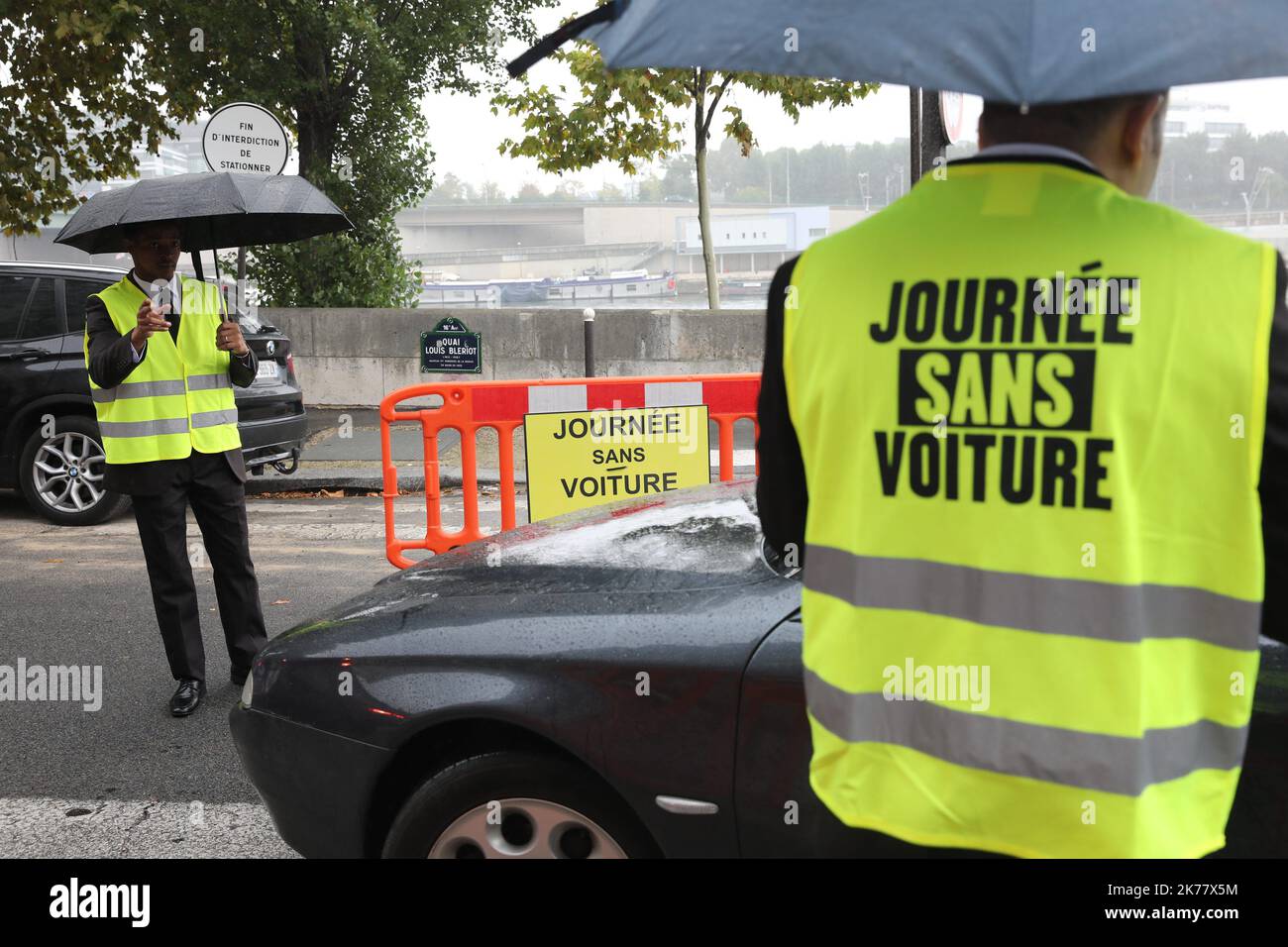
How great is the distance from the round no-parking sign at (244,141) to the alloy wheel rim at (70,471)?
2687mm

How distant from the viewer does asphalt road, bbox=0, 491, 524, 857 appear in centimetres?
397

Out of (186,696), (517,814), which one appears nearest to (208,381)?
(186,696)

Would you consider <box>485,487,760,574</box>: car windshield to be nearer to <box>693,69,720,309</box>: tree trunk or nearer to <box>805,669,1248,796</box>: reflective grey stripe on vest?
<box>805,669,1248,796</box>: reflective grey stripe on vest

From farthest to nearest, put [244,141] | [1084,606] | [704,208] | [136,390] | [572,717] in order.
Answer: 1. [704,208]
2. [244,141]
3. [136,390]
4. [572,717]
5. [1084,606]

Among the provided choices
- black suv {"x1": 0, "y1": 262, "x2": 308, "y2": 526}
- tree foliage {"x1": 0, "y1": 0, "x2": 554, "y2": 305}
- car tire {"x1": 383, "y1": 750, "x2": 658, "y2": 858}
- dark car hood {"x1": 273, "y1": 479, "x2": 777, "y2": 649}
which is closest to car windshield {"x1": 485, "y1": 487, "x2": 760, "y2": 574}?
dark car hood {"x1": 273, "y1": 479, "x2": 777, "y2": 649}

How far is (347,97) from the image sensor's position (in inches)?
557

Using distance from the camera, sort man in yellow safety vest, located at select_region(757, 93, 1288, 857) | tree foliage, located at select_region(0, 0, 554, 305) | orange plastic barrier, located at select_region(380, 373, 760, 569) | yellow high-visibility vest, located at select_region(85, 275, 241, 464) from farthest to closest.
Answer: tree foliage, located at select_region(0, 0, 554, 305) → orange plastic barrier, located at select_region(380, 373, 760, 569) → yellow high-visibility vest, located at select_region(85, 275, 241, 464) → man in yellow safety vest, located at select_region(757, 93, 1288, 857)

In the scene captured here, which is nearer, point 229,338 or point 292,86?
point 229,338

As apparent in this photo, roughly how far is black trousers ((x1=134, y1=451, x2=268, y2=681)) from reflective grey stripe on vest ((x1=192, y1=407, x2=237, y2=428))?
118 mm

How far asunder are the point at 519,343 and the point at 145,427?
903 cm

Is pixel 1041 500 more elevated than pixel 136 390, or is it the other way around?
pixel 1041 500

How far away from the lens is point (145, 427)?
16.3 ft

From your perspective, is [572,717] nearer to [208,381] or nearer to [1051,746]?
[1051,746]
